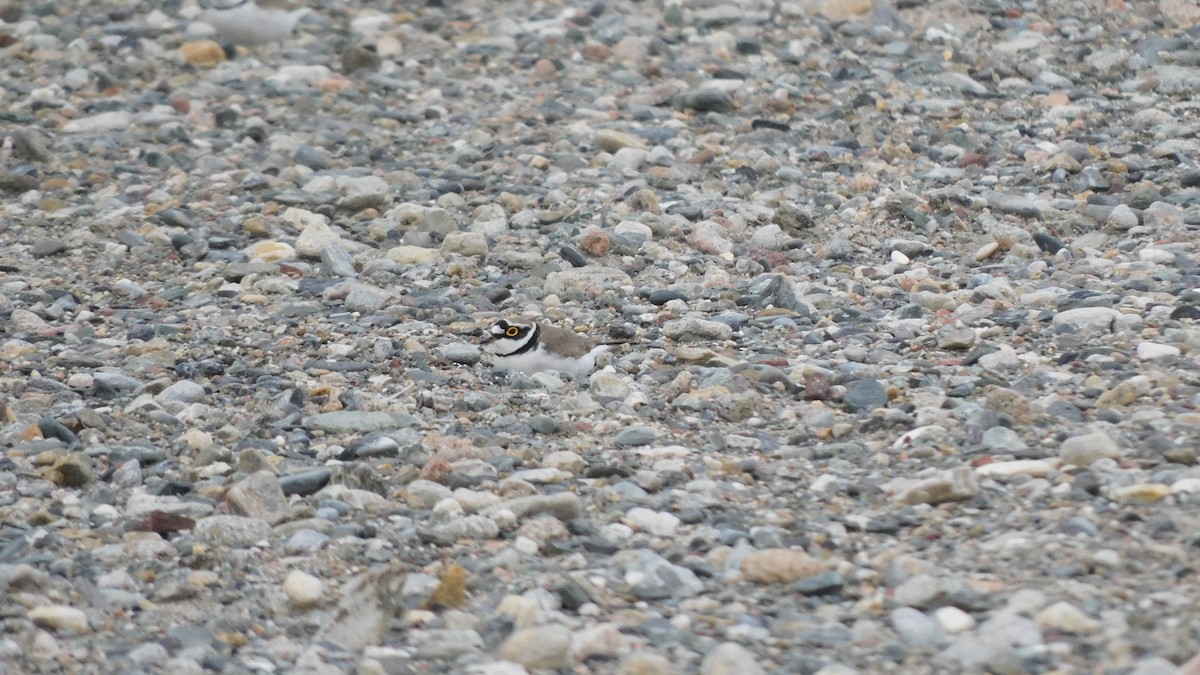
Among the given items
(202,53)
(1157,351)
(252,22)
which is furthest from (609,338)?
(252,22)

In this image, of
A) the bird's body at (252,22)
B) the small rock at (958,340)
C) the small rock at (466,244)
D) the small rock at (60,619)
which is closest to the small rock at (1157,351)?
the small rock at (958,340)

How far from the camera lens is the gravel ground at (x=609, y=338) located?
3.97 metres

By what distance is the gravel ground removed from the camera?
3967 mm

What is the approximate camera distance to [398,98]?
1023 centimetres

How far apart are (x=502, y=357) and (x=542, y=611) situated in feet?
7.31

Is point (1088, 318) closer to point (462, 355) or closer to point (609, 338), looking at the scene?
point (609, 338)

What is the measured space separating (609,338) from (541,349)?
Result: 0.49 m

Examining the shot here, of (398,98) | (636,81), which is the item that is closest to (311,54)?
(398,98)

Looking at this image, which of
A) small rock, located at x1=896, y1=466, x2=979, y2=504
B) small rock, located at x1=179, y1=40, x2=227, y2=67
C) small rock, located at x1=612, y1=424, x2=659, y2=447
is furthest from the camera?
small rock, located at x1=179, y1=40, x2=227, y2=67

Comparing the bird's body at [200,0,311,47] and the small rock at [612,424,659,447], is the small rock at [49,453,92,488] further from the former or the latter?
the bird's body at [200,0,311,47]

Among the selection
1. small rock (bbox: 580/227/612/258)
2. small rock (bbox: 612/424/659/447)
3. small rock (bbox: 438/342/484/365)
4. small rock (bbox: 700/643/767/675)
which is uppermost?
small rock (bbox: 700/643/767/675)

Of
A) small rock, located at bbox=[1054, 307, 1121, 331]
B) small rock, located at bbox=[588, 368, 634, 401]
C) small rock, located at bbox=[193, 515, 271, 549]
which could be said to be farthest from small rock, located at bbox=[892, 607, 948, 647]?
small rock, located at bbox=[1054, 307, 1121, 331]

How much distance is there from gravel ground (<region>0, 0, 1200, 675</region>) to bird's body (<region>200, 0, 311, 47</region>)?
211 mm

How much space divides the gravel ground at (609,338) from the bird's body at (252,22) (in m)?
0.21
